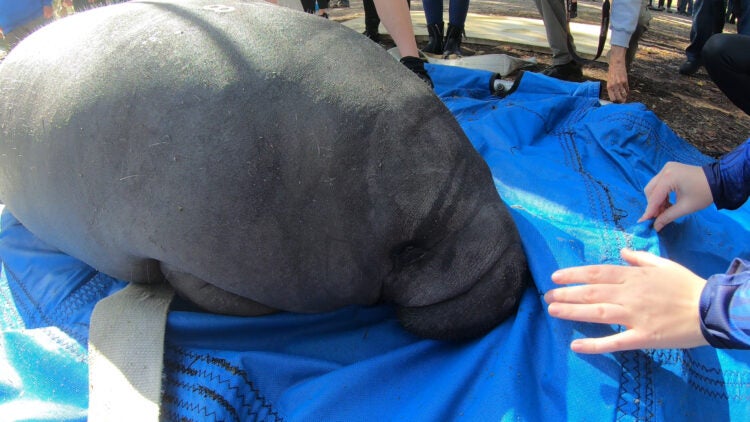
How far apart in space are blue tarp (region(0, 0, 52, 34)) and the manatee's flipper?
Result: 3.75 metres

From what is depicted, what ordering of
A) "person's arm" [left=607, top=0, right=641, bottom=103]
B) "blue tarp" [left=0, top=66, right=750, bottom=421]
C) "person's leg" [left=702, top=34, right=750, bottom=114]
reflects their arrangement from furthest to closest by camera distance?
"person's arm" [left=607, top=0, right=641, bottom=103]
"person's leg" [left=702, top=34, right=750, bottom=114]
"blue tarp" [left=0, top=66, right=750, bottom=421]

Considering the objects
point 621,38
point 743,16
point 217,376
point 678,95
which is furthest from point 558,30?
point 217,376

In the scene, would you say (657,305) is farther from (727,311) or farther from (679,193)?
(679,193)

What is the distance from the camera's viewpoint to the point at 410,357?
4.97ft

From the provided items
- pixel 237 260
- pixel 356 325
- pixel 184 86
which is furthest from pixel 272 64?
pixel 356 325

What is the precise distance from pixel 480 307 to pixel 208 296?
2.60ft

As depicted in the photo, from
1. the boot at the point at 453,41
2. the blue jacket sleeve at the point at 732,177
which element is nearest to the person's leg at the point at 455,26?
the boot at the point at 453,41

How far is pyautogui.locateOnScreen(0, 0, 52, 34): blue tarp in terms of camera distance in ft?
13.1

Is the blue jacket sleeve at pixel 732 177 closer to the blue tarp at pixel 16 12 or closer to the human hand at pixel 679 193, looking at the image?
the human hand at pixel 679 193

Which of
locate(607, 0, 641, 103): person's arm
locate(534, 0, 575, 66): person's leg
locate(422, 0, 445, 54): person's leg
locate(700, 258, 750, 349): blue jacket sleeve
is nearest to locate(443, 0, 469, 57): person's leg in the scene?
locate(422, 0, 445, 54): person's leg

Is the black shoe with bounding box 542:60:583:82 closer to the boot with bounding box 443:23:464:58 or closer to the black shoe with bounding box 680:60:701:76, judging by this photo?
the boot with bounding box 443:23:464:58

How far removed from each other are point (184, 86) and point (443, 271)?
86 centimetres

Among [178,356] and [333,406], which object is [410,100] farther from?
[178,356]

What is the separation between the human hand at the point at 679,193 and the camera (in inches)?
67.4
